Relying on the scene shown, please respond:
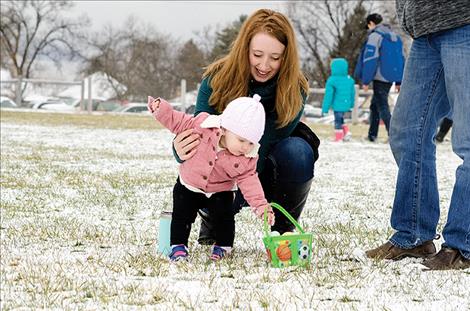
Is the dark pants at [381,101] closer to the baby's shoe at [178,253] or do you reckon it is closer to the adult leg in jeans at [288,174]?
the adult leg in jeans at [288,174]

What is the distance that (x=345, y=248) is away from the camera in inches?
138

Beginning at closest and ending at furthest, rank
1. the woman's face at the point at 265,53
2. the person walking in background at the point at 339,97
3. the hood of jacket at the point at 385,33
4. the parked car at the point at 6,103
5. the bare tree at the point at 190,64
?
the woman's face at the point at 265,53 → the hood of jacket at the point at 385,33 → the person walking in background at the point at 339,97 → the parked car at the point at 6,103 → the bare tree at the point at 190,64

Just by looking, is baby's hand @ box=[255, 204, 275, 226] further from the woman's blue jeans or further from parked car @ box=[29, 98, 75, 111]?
parked car @ box=[29, 98, 75, 111]

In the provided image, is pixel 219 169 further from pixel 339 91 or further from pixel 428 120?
pixel 339 91

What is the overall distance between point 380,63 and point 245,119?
29.7 feet

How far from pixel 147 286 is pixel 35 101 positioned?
109 feet

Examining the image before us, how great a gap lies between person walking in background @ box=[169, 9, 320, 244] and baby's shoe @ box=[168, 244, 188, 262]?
0.39 meters

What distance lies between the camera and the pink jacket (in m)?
3.14

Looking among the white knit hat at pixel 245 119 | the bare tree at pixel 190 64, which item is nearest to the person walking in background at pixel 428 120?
the white knit hat at pixel 245 119

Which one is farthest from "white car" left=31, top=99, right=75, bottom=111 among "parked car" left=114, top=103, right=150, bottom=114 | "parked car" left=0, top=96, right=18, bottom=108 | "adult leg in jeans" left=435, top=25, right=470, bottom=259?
"adult leg in jeans" left=435, top=25, right=470, bottom=259

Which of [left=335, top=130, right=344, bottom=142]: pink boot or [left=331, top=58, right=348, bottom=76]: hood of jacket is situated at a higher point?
[left=331, top=58, right=348, bottom=76]: hood of jacket

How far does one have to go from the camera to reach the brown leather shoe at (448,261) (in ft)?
9.75

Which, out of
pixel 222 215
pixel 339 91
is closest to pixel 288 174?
pixel 222 215

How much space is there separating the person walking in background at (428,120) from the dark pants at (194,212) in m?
0.67
